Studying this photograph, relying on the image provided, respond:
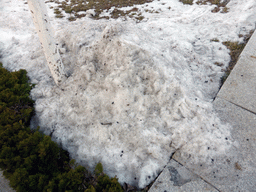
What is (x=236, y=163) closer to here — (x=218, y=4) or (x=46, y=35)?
(x=46, y=35)

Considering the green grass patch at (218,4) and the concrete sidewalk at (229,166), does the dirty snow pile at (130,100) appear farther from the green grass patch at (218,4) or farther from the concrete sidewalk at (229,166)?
the green grass patch at (218,4)

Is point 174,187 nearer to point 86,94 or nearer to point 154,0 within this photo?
point 86,94

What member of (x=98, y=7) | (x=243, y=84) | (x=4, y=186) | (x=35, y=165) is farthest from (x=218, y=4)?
(x=4, y=186)

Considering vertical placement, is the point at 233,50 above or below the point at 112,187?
above

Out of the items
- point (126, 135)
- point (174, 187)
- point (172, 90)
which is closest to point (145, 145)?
point (126, 135)

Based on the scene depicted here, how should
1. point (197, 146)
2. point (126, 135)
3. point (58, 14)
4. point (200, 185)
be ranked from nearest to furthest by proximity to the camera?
point (200, 185)
point (197, 146)
point (126, 135)
point (58, 14)

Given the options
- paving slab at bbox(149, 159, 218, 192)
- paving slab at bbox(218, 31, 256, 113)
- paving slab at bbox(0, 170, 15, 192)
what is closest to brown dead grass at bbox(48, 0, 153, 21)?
paving slab at bbox(218, 31, 256, 113)
